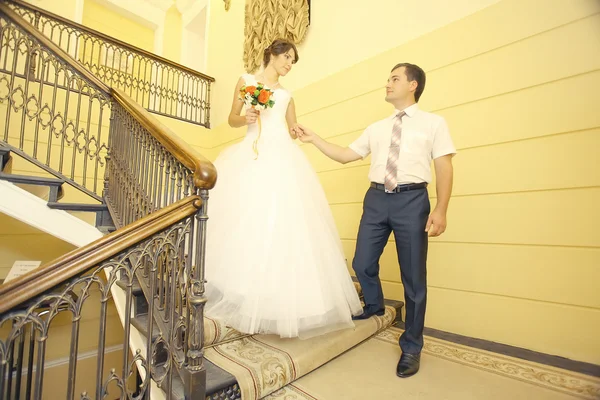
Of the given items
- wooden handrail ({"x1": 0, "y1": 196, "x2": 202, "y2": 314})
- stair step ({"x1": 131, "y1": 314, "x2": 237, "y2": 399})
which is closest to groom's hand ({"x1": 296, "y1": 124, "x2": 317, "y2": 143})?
wooden handrail ({"x1": 0, "y1": 196, "x2": 202, "y2": 314})

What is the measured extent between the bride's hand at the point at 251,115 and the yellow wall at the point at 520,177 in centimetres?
145

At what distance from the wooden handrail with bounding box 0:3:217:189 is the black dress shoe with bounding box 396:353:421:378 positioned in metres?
1.42

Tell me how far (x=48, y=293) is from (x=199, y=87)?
5294 millimetres

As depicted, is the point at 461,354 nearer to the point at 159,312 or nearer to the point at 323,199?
the point at 323,199

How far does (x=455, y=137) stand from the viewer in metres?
2.32

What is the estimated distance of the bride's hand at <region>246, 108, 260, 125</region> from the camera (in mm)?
2021

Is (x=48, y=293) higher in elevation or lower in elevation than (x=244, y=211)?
lower

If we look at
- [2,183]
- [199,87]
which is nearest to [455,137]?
[2,183]

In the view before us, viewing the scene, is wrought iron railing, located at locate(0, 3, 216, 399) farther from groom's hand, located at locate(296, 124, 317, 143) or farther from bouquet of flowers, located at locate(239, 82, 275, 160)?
groom's hand, located at locate(296, 124, 317, 143)

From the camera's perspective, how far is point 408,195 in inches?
69.8

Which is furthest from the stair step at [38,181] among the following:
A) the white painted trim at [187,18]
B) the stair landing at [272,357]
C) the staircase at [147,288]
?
the white painted trim at [187,18]

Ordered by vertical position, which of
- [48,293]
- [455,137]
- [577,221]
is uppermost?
[455,137]

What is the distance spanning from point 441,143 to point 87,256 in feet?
Result: 5.85

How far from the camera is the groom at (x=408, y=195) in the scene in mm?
1712
